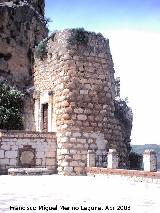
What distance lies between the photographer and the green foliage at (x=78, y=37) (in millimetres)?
16562

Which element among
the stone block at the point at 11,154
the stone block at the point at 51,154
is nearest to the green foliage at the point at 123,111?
the stone block at the point at 51,154

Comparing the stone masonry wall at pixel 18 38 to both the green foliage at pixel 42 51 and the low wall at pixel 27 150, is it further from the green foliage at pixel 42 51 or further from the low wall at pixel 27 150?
the low wall at pixel 27 150

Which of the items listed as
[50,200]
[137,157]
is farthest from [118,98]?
[50,200]

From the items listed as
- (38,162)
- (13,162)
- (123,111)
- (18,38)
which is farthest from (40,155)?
(18,38)

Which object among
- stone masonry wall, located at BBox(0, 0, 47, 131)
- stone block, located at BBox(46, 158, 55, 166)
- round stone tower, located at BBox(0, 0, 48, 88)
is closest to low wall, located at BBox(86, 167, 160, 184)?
stone block, located at BBox(46, 158, 55, 166)

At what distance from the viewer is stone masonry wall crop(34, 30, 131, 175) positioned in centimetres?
1569

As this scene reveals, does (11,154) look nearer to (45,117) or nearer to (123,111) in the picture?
(45,117)

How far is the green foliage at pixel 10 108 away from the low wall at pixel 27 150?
2.73 metres

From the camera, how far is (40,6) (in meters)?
30.0

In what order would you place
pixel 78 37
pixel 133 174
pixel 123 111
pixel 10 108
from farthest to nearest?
pixel 123 111 < pixel 10 108 < pixel 78 37 < pixel 133 174

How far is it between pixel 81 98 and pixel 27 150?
3.49 meters

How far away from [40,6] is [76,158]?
60.7 feet

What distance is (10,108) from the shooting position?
19.2 m

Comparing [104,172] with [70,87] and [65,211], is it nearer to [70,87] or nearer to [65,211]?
[70,87]
